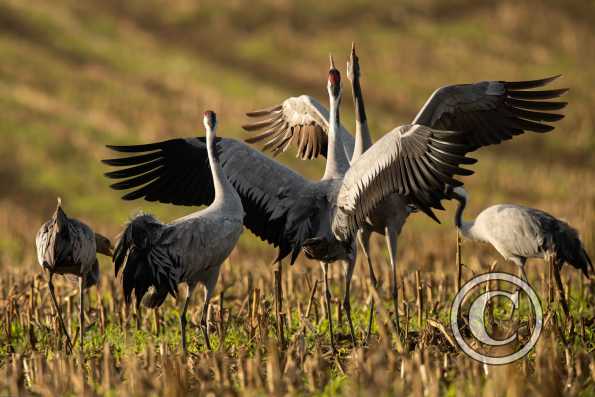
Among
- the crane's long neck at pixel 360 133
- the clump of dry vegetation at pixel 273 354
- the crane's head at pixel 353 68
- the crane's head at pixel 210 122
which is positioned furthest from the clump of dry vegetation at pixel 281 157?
the crane's head at pixel 353 68

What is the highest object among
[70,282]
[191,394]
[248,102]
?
[248,102]

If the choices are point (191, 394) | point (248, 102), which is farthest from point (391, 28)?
point (191, 394)

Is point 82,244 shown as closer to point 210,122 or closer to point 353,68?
point 210,122

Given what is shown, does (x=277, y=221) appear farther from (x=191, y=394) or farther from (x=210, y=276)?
(x=191, y=394)

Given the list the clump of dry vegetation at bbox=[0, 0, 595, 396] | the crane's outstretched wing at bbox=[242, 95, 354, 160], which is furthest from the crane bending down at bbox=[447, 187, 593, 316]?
the crane's outstretched wing at bbox=[242, 95, 354, 160]

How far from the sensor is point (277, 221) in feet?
23.4

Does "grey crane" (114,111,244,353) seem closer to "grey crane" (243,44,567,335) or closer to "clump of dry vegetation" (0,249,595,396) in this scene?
"clump of dry vegetation" (0,249,595,396)

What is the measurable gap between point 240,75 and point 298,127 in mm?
15373

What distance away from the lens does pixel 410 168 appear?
6.20 metres

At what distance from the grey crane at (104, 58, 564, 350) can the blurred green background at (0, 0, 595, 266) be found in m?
4.80

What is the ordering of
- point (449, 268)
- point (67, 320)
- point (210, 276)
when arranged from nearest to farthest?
point (210, 276)
point (67, 320)
point (449, 268)

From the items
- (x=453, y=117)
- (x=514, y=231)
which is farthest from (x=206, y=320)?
(x=514, y=231)

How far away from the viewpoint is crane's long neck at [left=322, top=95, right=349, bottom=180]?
7.18 meters

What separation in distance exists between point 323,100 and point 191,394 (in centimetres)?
1818
